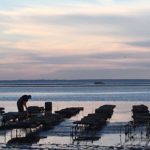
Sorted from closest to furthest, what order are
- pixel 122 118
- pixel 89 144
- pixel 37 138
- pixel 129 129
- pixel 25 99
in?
pixel 89 144 < pixel 37 138 < pixel 129 129 < pixel 25 99 < pixel 122 118

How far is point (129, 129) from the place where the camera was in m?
32.2

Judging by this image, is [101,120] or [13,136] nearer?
[13,136]

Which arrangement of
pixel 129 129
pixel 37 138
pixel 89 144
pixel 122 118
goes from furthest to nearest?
pixel 122 118 < pixel 129 129 < pixel 37 138 < pixel 89 144

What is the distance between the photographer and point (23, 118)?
119 feet

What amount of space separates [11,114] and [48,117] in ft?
7.89

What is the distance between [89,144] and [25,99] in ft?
37.2

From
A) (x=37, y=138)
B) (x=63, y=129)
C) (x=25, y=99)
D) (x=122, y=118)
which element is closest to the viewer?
(x=37, y=138)

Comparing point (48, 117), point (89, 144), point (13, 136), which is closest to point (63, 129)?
point (48, 117)

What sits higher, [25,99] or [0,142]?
[25,99]

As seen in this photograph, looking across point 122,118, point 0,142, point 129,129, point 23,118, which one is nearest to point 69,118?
point 122,118

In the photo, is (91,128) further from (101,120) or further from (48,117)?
(48,117)

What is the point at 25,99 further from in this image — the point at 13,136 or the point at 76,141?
the point at 76,141

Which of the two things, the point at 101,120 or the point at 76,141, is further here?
the point at 101,120

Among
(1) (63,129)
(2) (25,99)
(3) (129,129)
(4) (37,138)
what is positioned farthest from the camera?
(2) (25,99)
